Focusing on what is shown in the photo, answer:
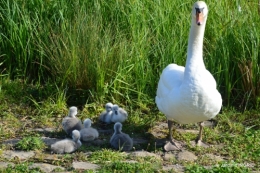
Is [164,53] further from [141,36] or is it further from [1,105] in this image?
[1,105]

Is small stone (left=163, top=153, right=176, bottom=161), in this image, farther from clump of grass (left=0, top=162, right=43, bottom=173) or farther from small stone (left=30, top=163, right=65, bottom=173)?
clump of grass (left=0, top=162, right=43, bottom=173)

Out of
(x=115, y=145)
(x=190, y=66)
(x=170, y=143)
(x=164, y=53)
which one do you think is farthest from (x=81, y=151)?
(x=164, y=53)

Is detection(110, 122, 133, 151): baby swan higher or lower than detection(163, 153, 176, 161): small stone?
higher

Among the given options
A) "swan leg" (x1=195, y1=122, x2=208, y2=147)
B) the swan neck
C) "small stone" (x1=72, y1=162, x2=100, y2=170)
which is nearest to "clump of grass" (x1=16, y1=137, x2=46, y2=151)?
"small stone" (x1=72, y1=162, x2=100, y2=170)

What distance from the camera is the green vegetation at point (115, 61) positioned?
6879 millimetres

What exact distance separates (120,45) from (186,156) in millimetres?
1873

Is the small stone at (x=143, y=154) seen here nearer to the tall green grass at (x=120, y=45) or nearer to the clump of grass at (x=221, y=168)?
the clump of grass at (x=221, y=168)

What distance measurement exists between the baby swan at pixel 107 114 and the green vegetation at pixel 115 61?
0.40 ft

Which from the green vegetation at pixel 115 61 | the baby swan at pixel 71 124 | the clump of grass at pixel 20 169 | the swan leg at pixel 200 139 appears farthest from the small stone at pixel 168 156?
the clump of grass at pixel 20 169

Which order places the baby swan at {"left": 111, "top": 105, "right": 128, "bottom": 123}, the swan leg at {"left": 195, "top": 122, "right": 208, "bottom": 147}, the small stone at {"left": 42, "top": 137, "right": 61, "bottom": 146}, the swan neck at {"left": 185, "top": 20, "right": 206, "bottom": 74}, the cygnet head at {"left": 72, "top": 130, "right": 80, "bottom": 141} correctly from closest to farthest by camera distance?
1. the swan neck at {"left": 185, "top": 20, "right": 206, "bottom": 74}
2. the cygnet head at {"left": 72, "top": 130, "right": 80, "bottom": 141}
3. the small stone at {"left": 42, "top": 137, "right": 61, "bottom": 146}
4. the swan leg at {"left": 195, "top": 122, "right": 208, "bottom": 147}
5. the baby swan at {"left": 111, "top": 105, "right": 128, "bottom": 123}

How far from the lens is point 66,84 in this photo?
7359mm

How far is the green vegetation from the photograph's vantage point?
22.6ft

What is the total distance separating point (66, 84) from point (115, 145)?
156cm

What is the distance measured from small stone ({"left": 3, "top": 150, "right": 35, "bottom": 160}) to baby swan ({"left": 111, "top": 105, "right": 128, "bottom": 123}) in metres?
1.13
